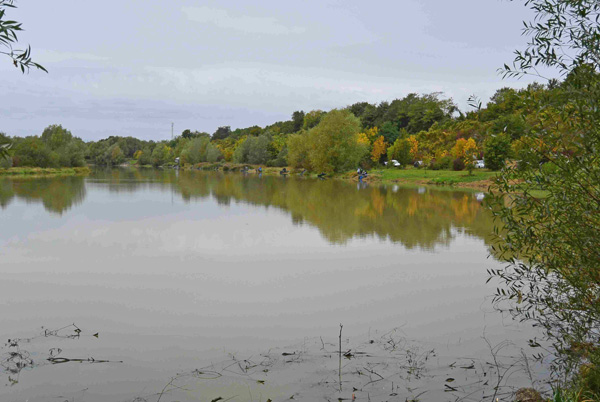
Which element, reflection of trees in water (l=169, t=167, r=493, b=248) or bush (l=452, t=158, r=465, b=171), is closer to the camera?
reflection of trees in water (l=169, t=167, r=493, b=248)

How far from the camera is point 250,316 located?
338 inches

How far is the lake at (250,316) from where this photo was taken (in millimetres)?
5891

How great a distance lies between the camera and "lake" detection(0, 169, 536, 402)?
5.89 meters

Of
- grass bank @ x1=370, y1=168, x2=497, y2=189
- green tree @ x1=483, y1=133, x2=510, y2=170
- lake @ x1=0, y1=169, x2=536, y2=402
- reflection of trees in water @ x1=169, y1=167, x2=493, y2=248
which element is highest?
green tree @ x1=483, y1=133, x2=510, y2=170

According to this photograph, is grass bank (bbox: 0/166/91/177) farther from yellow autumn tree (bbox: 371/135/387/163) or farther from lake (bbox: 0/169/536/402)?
lake (bbox: 0/169/536/402)

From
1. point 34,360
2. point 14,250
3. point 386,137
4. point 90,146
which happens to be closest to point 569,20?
point 34,360

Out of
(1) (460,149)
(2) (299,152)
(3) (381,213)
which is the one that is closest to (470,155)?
(1) (460,149)

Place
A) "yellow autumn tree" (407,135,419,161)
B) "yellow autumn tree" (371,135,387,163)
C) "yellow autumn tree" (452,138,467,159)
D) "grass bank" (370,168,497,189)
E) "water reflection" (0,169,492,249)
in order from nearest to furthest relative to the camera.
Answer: "water reflection" (0,169,492,249) → "grass bank" (370,168,497,189) → "yellow autumn tree" (452,138,467,159) → "yellow autumn tree" (407,135,419,161) → "yellow autumn tree" (371,135,387,163)

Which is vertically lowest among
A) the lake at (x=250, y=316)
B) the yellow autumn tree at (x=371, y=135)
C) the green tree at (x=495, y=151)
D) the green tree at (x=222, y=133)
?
the lake at (x=250, y=316)

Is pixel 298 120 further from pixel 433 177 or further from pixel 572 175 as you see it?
pixel 572 175

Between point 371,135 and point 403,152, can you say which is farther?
point 371,135

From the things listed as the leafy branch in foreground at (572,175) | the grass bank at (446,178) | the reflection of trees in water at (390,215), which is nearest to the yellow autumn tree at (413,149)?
the grass bank at (446,178)

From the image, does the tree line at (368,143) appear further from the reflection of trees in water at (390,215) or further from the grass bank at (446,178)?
the reflection of trees in water at (390,215)

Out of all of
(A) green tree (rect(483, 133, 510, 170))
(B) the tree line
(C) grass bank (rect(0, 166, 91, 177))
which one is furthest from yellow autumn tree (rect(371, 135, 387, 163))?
(C) grass bank (rect(0, 166, 91, 177))
